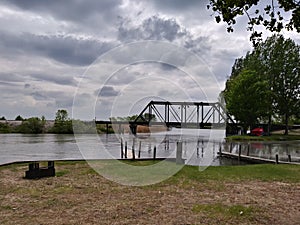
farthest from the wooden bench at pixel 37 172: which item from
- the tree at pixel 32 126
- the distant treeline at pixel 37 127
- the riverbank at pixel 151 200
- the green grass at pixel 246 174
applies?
the tree at pixel 32 126

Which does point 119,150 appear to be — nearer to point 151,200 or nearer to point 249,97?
point 151,200

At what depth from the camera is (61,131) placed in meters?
76.0

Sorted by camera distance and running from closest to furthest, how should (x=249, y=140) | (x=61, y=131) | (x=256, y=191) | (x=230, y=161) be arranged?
1. (x=256, y=191)
2. (x=230, y=161)
3. (x=249, y=140)
4. (x=61, y=131)

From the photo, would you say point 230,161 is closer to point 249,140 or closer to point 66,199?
point 66,199

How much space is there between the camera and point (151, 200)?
8.38m

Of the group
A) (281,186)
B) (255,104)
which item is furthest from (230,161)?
(255,104)

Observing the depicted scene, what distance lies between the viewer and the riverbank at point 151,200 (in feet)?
22.4

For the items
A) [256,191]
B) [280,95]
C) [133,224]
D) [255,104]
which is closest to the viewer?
[133,224]

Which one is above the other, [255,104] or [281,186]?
[255,104]

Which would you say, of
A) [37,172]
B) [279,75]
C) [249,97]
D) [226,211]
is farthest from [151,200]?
[279,75]

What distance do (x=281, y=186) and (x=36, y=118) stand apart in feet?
248

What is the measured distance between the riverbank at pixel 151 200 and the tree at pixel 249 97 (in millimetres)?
40144

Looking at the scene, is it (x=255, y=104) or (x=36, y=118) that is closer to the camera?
(x=255, y=104)

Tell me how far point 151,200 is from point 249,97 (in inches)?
1796
